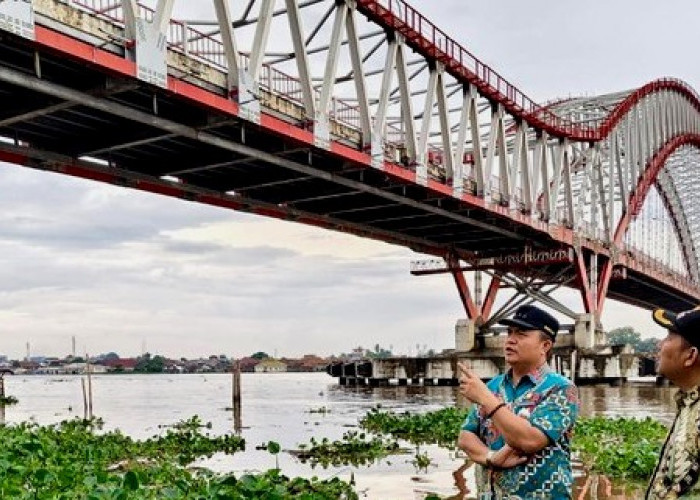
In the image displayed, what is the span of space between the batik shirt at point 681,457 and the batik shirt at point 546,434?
2.89 feet

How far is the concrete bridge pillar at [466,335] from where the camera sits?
5378 cm

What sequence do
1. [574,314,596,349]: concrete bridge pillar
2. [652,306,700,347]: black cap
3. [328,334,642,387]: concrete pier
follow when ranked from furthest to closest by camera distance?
1. [574,314,596,349]: concrete bridge pillar
2. [328,334,642,387]: concrete pier
3. [652,306,700,347]: black cap

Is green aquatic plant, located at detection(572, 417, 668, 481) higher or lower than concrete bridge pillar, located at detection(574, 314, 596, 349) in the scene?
lower

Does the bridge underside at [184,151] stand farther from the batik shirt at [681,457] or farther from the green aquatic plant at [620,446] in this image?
the batik shirt at [681,457]

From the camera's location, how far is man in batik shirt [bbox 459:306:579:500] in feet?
14.3

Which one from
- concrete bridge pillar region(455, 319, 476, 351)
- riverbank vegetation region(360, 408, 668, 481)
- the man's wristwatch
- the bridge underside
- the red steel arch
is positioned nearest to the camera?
the man's wristwatch

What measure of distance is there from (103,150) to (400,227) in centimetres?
2238

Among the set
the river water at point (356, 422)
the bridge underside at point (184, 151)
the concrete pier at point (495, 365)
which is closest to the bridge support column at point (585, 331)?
the concrete pier at point (495, 365)

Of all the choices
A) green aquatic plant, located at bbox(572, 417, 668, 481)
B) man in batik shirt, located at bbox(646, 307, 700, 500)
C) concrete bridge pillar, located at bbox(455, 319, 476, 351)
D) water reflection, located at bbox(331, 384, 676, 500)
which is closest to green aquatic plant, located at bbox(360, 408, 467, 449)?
green aquatic plant, located at bbox(572, 417, 668, 481)

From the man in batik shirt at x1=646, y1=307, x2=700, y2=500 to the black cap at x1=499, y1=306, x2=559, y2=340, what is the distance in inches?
39.2

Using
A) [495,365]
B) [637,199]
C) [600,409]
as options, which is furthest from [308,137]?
[637,199]

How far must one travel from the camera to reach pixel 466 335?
5375 centimetres

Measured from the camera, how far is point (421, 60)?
3316 cm

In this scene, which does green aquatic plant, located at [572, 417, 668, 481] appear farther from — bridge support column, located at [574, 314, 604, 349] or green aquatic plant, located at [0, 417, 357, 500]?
bridge support column, located at [574, 314, 604, 349]
